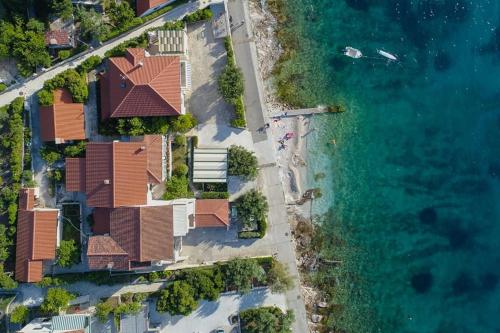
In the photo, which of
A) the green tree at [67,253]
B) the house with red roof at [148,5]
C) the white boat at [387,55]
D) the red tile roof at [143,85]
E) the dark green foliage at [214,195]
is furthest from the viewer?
the white boat at [387,55]

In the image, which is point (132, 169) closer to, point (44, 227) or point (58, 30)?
point (44, 227)

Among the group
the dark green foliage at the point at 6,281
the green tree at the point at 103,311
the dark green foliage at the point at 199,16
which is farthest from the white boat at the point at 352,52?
the dark green foliage at the point at 6,281

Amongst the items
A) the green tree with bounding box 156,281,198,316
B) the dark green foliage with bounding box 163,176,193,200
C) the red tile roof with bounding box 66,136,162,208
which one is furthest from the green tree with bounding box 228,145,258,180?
the green tree with bounding box 156,281,198,316

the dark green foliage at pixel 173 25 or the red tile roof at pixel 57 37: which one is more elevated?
the dark green foliage at pixel 173 25

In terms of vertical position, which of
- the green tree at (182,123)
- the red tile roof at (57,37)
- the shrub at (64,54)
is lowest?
the green tree at (182,123)

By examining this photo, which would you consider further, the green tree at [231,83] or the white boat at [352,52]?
the white boat at [352,52]

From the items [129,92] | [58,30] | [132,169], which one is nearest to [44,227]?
[132,169]

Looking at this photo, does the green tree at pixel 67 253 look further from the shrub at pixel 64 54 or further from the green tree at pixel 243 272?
the shrub at pixel 64 54
